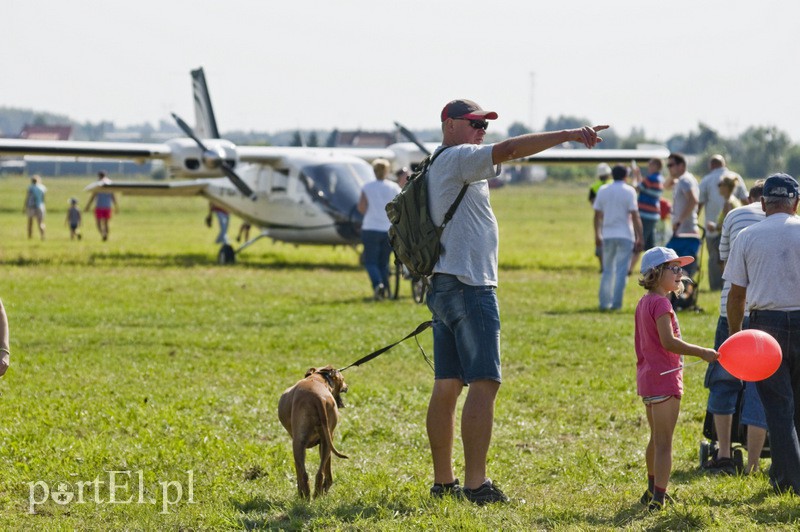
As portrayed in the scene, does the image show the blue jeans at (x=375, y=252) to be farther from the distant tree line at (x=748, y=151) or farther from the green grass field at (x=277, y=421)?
the distant tree line at (x=748, y=151)

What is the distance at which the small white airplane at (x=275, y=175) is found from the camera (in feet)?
81.9

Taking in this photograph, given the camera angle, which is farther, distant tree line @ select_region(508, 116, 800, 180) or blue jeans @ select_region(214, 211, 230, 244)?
distant tree line @ select_region(508, 116, 800, 180)

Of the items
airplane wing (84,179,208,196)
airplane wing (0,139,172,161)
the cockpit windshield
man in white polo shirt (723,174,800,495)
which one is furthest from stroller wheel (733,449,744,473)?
airplane wing (84,179,208,196)

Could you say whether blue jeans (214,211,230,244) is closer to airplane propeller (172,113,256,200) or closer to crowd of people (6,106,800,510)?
airplane propeller (172,113,256,200)

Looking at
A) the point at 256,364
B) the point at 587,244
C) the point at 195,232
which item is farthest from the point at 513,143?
the point at 195,232

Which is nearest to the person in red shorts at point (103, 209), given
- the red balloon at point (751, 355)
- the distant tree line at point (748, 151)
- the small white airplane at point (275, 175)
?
the small white airplane at point (275, 175)

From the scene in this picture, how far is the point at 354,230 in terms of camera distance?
24484 mm

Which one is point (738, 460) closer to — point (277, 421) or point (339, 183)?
point (277, 421)

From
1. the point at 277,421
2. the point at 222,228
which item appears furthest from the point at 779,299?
the point at 222,228

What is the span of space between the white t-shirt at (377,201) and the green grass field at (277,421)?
3.49ft

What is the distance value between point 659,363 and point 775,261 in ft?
2.93

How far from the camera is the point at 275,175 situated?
1063 inches

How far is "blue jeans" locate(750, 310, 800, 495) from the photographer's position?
21.7 ft

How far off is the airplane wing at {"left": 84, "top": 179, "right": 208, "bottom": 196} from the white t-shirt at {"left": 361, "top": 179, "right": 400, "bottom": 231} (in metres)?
13.0
